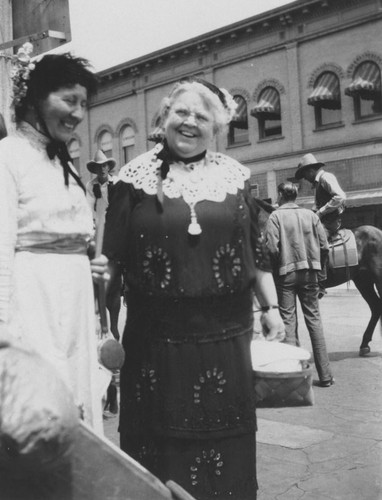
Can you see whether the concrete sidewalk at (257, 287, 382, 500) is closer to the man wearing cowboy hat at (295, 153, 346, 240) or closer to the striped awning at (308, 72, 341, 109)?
the man wearing cowboy hat at (295, 153, 346, 240)

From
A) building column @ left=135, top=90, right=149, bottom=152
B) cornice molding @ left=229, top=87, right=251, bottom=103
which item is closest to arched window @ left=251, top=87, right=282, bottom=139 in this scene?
cornice molding @ left=229, top=87, right=251, bottom=103

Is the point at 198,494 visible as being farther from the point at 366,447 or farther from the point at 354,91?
the point at 354,91

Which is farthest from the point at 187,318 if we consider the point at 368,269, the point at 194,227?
the point at 368,269

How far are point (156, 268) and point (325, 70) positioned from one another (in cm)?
2071

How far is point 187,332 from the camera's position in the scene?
233 centimetres

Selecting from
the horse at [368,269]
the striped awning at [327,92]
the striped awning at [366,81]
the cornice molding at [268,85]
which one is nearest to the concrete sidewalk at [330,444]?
the horse at [368,269]

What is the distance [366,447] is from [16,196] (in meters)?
2.72

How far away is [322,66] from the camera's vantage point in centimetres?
2166

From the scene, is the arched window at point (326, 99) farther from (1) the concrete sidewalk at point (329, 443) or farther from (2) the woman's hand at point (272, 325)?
(2) the woman's hand at point (272, 325)

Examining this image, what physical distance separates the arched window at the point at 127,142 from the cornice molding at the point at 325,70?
8.42m

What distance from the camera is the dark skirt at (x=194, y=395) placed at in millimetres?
2320

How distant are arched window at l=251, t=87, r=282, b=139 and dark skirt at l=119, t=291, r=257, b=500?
2104 cm

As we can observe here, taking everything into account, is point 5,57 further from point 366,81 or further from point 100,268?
point 366,81

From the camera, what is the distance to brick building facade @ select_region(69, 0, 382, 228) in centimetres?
2055
